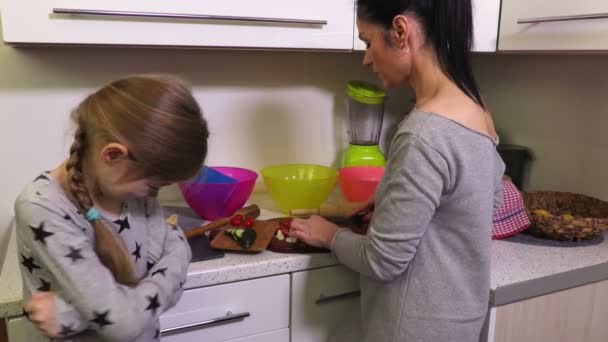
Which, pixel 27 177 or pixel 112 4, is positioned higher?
pixel 112 4

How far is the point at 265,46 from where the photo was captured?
118 cm

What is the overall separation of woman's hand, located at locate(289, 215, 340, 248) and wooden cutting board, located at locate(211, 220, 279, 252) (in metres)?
0.06

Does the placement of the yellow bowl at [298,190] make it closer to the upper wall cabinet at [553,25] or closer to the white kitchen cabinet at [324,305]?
the white kitchen cabinet at [324,305]

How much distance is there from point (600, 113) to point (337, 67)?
72 cm

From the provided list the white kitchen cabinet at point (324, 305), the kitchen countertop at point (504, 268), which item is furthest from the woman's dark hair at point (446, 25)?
the white kitchen cabinet at point (324, 305)

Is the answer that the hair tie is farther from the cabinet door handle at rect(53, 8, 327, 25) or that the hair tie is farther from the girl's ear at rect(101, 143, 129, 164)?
the cabinet door handle at rect(53, 8, 327, 25)

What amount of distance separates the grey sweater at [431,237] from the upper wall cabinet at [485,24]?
1.42ft

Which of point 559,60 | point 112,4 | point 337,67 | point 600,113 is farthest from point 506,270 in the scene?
point 112,4

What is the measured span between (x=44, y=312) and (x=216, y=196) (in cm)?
57

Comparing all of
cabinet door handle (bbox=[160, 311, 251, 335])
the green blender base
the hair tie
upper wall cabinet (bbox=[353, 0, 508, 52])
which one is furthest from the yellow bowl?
the hair tie

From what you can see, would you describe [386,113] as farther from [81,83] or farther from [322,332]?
[81,83]

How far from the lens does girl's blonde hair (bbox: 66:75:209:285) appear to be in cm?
74

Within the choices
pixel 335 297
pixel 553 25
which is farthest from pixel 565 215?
pixel 335 297

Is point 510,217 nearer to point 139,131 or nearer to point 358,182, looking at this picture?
point 358,182
